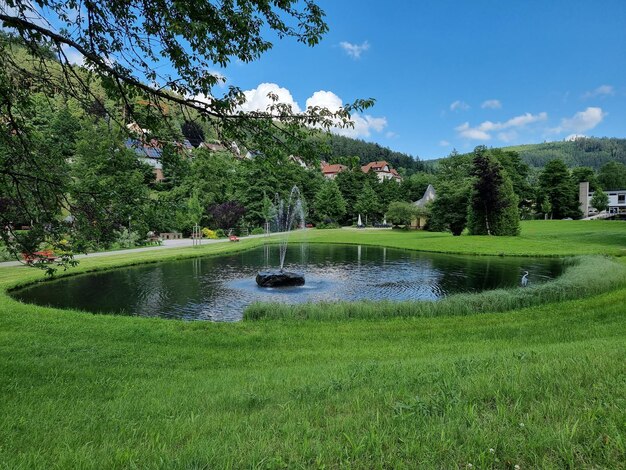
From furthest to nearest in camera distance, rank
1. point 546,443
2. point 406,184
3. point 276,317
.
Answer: point 406,184 → point 276,317 → point 546,443

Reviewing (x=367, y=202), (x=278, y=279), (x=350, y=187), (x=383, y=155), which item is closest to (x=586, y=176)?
(x=367, y=202)

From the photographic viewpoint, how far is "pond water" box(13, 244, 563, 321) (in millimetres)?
14773

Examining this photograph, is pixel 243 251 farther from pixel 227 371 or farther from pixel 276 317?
pixel 227 371

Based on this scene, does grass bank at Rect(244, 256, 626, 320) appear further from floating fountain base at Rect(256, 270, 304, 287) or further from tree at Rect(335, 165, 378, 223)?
tree at Rect(335, 165, 378, 223)

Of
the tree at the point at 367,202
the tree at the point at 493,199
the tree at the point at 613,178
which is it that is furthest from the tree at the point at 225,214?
the tree at the point at 613,178

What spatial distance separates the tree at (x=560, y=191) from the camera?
71.9m

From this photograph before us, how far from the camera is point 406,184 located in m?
84.4

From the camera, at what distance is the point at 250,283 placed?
1909 centimetres

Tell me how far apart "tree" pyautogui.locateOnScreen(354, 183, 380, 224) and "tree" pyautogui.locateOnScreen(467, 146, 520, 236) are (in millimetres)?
32295

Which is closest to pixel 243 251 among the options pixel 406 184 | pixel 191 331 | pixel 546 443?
pixel 191 331

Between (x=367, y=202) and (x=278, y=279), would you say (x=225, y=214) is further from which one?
(x=278, y=279)

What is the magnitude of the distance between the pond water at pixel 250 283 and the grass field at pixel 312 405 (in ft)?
19.0

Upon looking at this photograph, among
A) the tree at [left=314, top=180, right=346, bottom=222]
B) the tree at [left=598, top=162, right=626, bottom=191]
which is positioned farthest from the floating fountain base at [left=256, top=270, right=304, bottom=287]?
the tree at [left=598, top=162, right=626, bottom=191]

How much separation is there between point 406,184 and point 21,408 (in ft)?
277
